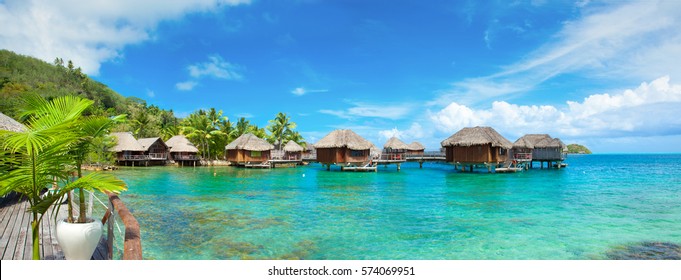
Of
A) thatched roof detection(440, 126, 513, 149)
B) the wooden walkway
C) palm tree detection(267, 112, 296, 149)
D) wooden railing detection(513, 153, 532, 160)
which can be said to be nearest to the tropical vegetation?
palm tree detection(267, 112, 296, 149)

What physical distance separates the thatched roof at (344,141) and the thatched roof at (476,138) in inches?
264

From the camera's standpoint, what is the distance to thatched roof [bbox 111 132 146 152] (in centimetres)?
3359

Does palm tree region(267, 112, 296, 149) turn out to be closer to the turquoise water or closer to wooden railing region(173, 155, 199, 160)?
wooden railing region(173, 155, 199, 160)

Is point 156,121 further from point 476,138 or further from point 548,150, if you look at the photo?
point 548,150

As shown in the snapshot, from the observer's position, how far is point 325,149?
3209 cm

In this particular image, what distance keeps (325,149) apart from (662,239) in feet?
83.6

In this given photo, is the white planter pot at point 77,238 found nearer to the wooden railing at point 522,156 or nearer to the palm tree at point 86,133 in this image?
the palm tree at point 86,133

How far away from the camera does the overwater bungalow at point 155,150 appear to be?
117 ft

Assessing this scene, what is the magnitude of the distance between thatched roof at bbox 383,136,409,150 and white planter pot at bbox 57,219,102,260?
1539 inches

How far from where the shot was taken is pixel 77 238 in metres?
3.57

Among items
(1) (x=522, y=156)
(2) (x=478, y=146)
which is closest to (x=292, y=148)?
(2) (x=478, y=146)

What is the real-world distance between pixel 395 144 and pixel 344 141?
530 inches

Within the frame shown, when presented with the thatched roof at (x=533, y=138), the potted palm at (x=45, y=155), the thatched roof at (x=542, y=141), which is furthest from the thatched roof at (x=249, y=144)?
the potted palm at (x=45, y=155)
